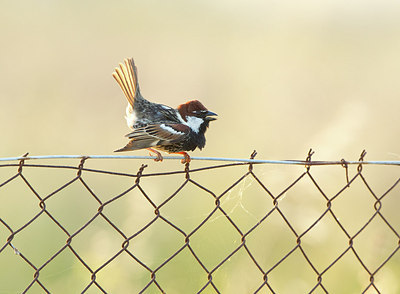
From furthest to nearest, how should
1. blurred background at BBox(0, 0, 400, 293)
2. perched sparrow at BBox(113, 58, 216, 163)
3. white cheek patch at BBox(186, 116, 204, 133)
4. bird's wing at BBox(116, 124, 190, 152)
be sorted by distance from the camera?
1. blurred background at BBox(0, 0, 400, 293)
2. white cheek patch at BBox(186, 116, 204, 133)
3. perched sparrow at BBox(113, 58, 216, 163)
4. bird's wing at BBox(116, 124, 190, 152)

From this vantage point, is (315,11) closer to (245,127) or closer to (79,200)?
(245,127)

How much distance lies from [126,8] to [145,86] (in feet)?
12.5

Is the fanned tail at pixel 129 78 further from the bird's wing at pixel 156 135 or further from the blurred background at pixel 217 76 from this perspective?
the blurred background at pixel 217 76

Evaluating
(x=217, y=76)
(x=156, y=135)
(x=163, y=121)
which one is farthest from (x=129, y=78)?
(x=217, y=76)

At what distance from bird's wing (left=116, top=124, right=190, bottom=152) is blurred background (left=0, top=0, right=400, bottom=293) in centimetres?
83

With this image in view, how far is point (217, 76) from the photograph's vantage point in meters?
8.91

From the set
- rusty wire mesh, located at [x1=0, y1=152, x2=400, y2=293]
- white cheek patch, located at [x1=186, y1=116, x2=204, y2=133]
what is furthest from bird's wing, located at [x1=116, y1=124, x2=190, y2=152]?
rusty wire mesh, located at [x1=0, y1=152, x2=400, y2=293]

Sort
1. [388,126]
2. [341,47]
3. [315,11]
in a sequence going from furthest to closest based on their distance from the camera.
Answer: [315,11] < [341,47] < [388,126]

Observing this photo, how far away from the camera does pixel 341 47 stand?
33.4 ft

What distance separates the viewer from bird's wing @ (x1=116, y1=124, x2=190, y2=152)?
136 inches

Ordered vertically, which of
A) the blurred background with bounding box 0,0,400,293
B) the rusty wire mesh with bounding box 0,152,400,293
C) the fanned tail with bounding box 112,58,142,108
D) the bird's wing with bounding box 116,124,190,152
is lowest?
the rusty wire mesh with bounding box 0,152,400,293

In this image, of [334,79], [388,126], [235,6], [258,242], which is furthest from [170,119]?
[235,6]

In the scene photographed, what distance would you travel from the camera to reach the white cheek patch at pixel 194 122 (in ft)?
12.8

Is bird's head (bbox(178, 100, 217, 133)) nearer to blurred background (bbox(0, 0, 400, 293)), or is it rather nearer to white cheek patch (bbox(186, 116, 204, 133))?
white cheek patch (bbox(186, 116, 204, 133))
